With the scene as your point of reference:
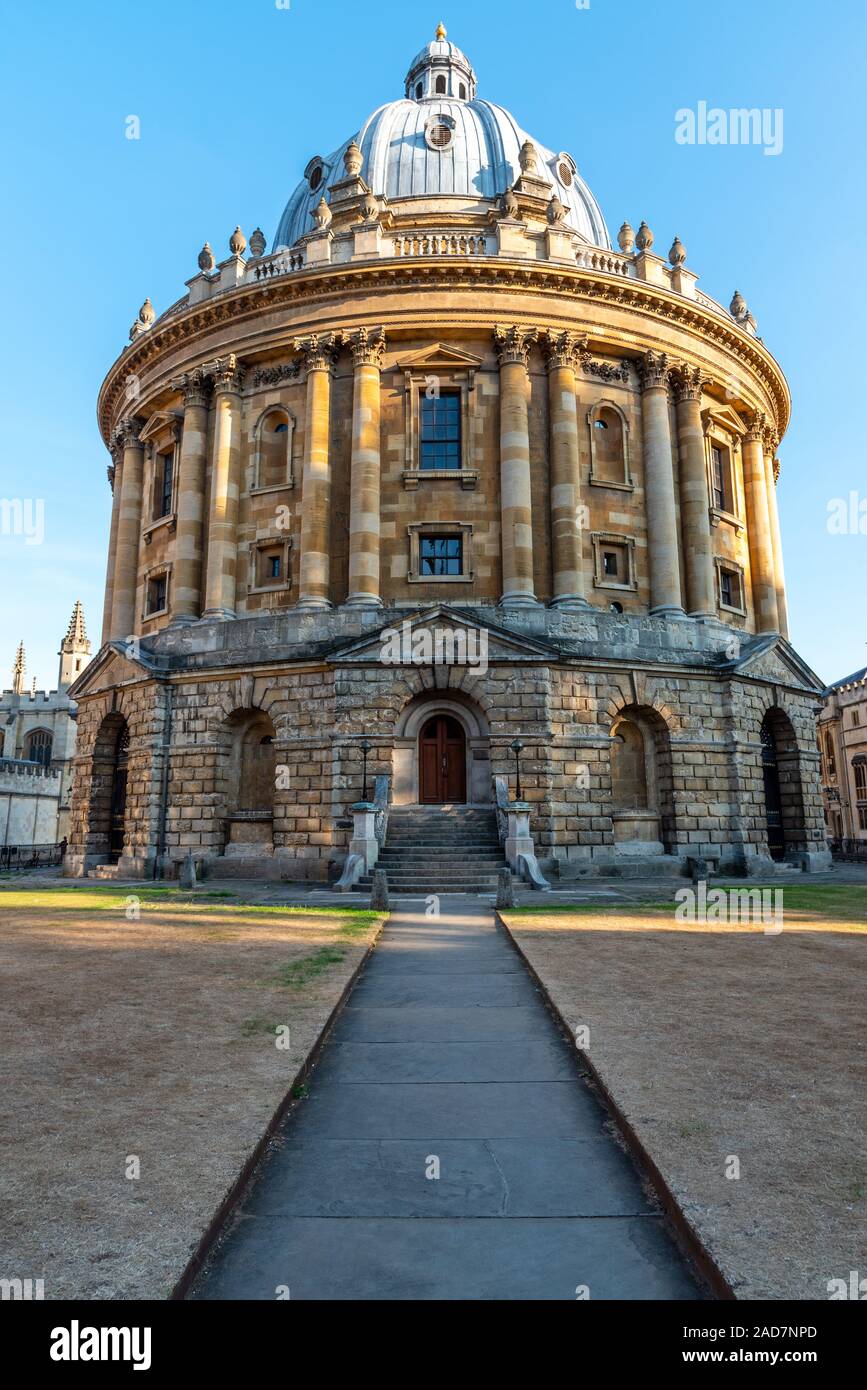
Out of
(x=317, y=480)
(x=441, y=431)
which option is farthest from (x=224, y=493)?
(x=441, y=431)

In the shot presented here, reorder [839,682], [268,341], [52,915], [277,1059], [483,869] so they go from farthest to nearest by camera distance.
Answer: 1. [839,682]
2. [268,341]
3. [483,869]
4. [52,915]
5. [277,1059]

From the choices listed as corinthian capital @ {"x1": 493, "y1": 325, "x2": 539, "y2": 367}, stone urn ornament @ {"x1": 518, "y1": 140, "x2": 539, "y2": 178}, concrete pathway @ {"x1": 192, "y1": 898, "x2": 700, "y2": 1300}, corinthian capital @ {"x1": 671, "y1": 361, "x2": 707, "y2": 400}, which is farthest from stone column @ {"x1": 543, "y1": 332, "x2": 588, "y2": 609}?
concrete pathway @ {"x1": 192, "y1": 898, "x2": 700, "y2": 1300}

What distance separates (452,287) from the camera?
30.2 meters

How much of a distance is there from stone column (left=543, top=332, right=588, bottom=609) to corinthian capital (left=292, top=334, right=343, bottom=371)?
772 cm

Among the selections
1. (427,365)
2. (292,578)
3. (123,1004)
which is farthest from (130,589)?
(123,1004)

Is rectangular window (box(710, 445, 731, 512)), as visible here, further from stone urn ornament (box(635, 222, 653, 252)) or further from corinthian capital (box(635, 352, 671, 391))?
stone urn ornament (box(635, 222, 653, 252))

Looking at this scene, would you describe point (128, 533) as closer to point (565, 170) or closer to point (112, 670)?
point (112, 670)

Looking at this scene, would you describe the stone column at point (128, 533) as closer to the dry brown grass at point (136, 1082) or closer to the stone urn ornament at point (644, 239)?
the stone urn ornament at point (644, 239)

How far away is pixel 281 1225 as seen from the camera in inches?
170

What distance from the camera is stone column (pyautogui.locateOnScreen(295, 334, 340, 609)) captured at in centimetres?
2892

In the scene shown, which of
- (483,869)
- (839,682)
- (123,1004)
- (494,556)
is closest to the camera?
(123,1004)

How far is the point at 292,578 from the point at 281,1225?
2711cm

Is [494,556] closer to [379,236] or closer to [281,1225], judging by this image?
[379,236]

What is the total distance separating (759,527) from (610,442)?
28.1 feet
